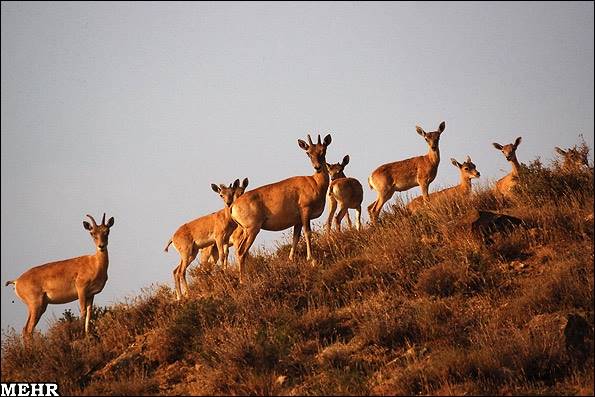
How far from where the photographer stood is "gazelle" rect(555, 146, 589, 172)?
634 inches

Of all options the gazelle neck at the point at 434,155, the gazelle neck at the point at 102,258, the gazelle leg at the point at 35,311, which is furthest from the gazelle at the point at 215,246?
the gazelle neck at the point at 434,155

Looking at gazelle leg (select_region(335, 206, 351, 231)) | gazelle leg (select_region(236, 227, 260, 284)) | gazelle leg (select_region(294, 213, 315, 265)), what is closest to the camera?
gazelle leg (select_region(294, 213, 315, 265))

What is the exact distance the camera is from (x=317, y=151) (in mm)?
16844

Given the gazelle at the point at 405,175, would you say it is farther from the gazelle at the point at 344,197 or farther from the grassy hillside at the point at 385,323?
the grassy hillside at the point at 385,323

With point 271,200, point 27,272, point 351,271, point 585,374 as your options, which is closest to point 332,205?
point 271,200

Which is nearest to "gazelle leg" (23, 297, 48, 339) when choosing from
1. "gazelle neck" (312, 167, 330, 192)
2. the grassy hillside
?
the grassy hillside

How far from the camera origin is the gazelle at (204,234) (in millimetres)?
18672

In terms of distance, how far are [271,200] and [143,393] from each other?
6478 mm

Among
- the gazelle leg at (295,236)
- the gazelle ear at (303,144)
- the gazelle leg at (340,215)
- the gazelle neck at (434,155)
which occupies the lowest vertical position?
the gazelle leg at (295,236)

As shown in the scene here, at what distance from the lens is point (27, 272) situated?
16.8m

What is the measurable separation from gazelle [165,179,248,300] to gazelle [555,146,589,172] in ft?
29.7

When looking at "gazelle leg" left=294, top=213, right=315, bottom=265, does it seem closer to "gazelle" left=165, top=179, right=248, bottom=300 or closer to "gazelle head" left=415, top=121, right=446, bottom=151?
"gazelle" left=165, top=179, right=248, bottom=300

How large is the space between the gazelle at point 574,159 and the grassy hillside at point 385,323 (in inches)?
39.9

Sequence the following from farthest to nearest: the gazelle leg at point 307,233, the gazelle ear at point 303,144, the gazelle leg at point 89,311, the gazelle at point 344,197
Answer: the gazelle at point 344,197, the gazelle ear at point 303,144, the gazelle leg at point 307,233, the gazelle leg at point 89,311
